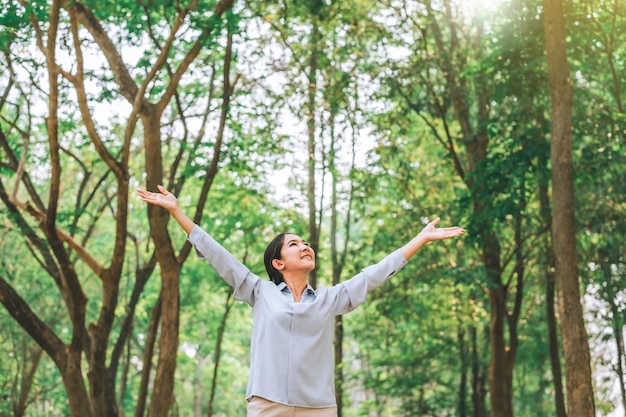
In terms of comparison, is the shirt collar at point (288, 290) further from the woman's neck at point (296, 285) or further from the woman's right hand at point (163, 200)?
the woman's right hand at point (163, 200)

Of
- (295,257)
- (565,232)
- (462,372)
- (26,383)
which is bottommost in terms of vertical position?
(295,257)

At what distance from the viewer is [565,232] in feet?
31.8

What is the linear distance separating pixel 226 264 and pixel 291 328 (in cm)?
44

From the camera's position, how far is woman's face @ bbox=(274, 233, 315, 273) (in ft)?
14.3

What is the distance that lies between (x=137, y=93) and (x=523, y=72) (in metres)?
5.50

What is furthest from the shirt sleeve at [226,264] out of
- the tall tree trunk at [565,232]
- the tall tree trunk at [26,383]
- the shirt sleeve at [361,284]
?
the tall tree trunk at [26,383]

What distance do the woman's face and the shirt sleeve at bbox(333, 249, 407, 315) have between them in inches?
7.4

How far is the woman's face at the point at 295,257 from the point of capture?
171 inches

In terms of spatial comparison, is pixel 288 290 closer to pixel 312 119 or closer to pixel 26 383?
pixel 312 119

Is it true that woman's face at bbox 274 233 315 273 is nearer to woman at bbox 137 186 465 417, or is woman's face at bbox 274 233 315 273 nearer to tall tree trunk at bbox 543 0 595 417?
woman at bbox 137 186 465 417

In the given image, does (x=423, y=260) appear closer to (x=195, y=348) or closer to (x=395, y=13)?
(x=395, y=13)

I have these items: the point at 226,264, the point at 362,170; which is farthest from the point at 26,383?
the point at 226,264

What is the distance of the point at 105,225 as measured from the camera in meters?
24.4

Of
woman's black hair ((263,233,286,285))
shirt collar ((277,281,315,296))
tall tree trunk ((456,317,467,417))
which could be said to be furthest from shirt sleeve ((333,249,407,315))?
tall tree trunk ((456,317,467,417))
